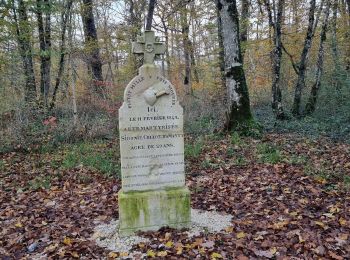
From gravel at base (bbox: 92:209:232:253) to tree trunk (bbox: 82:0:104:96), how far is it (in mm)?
10047

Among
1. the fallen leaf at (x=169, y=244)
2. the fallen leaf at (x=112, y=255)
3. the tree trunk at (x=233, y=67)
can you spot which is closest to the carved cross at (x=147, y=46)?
the fallen leaf at (x=169, y=244)

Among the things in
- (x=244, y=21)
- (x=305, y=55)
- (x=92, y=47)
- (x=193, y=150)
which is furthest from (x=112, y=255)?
(x=244, y=21)

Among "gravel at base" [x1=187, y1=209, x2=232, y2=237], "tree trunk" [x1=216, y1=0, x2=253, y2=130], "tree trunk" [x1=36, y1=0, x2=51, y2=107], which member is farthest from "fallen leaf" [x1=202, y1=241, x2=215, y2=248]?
"tree trunk" [x1=36, y1=0, x2=51, y2=107]

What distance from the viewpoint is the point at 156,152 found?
471 cm

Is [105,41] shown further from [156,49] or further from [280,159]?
[156,49]

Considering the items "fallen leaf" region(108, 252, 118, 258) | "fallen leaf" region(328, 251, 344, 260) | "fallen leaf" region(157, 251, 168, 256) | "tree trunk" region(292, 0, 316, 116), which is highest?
"tree trunk" region(292, 0, 316, 116)

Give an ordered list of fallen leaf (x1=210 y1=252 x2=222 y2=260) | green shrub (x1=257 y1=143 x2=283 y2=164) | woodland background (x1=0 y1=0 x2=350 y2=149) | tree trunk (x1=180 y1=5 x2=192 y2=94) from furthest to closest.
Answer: tree trunk (x1=180 y1=5 x2=192 y2=94) → woodland background (x1=0 y1=0 x2=350 y2=149) → green shrub (x1=257 y1=143 x2=283 y2=164) → fallen leaf (x1=210 y1=252 x2=222 y2=260)

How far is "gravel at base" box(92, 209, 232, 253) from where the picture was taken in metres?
4.43

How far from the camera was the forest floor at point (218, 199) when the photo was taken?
4191 mm

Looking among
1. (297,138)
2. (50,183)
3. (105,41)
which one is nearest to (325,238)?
(50,183)

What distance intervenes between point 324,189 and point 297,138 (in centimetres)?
448

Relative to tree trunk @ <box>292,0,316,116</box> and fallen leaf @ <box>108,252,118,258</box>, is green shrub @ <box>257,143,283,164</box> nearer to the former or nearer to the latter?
fallen leaf @ <box>108,252,118,258</box>

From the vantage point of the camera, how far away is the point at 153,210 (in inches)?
186

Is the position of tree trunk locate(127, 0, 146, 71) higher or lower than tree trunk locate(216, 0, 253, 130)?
higher
